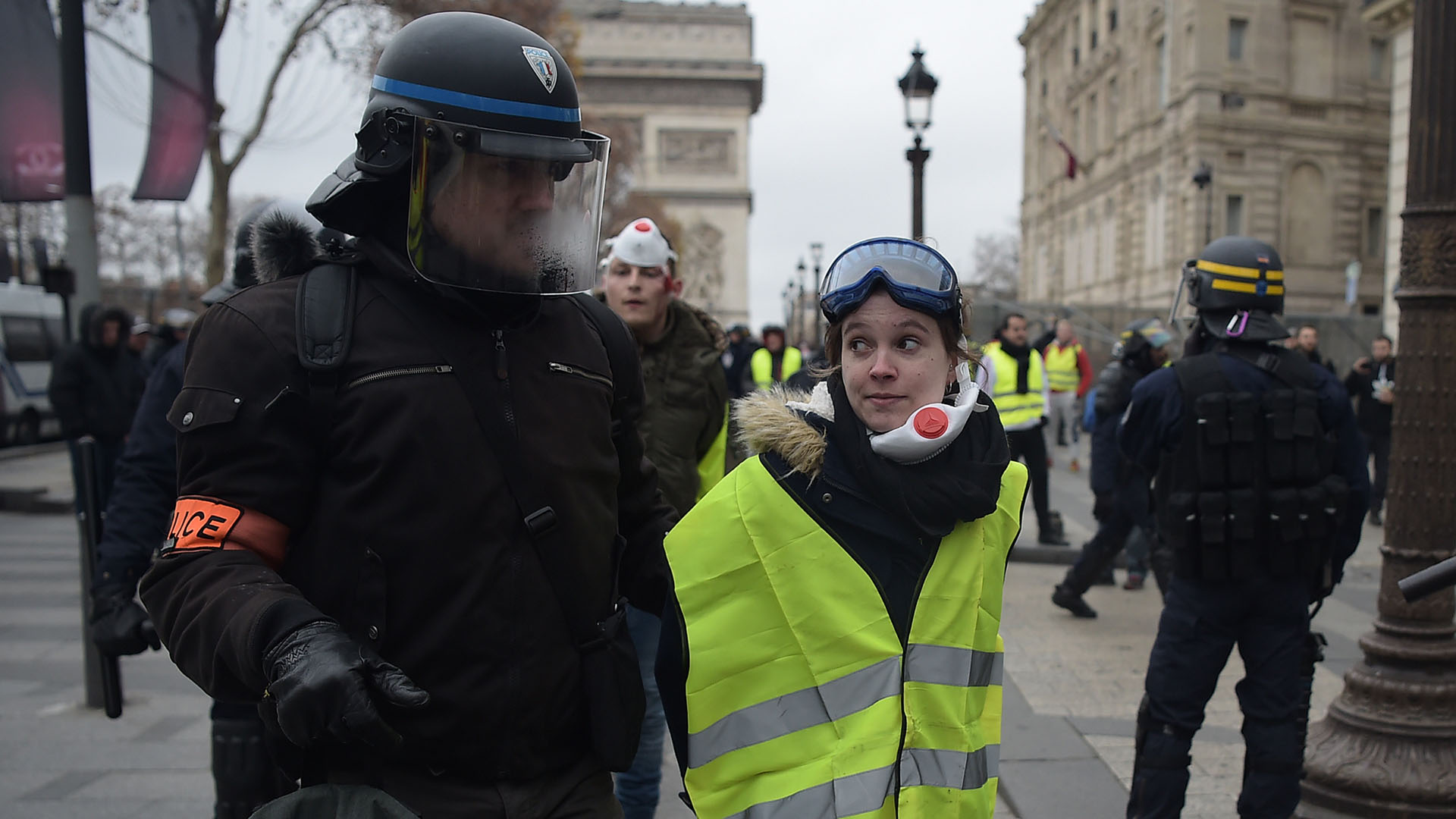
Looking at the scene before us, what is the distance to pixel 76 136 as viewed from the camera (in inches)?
273

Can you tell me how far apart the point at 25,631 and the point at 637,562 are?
249 inches

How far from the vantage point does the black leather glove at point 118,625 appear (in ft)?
10.1

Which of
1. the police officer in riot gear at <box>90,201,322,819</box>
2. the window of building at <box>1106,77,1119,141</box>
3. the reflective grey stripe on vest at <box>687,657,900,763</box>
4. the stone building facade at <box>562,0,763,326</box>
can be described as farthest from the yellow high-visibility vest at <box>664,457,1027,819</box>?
the window of building at <box>1106,77,1119,141</box>

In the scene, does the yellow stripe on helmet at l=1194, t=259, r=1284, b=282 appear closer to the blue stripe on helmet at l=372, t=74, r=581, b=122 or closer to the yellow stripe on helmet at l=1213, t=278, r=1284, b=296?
the yellow stripe on helmet at l=1213, t=278, r=1284, b=296

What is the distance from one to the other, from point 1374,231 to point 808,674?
4568cm

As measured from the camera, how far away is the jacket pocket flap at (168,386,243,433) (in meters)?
1.65

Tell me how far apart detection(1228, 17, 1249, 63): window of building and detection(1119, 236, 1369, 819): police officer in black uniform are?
136 feet

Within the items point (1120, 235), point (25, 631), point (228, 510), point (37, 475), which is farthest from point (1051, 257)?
point (228, 510)

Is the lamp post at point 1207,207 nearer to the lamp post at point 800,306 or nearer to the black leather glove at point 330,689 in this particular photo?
the lamp post at point 800,306

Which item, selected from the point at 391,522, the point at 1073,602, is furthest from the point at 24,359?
the point at 391,522

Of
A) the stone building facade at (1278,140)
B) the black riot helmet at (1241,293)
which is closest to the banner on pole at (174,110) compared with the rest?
the black riot helmet at (1241,293)

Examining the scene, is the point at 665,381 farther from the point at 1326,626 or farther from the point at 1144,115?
the point at 1144,115

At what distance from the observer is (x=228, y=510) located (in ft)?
5.49

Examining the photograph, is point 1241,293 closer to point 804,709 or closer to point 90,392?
point 804,709
